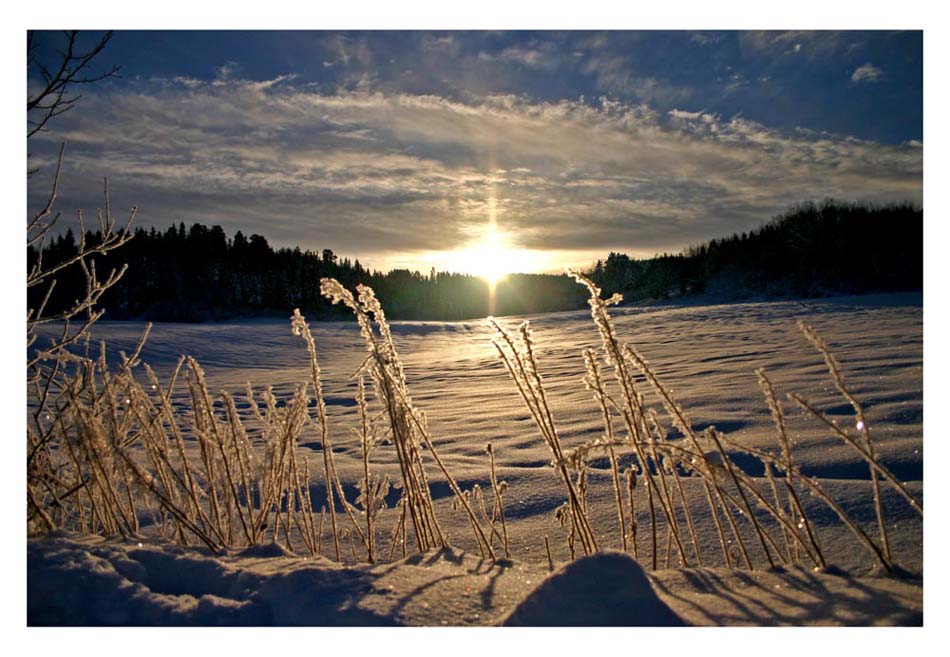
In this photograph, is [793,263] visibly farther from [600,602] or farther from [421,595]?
[421,595]

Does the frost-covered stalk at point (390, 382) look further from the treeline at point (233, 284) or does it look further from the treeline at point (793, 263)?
the treeline at point (233, 284)

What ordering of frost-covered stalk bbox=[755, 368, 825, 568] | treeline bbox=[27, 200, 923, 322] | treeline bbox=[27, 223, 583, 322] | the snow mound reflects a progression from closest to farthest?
the snow mound
frost-covered stalk bbox=[755, 368, 825, 568]
treeline bbox=[27, 200, 923, 322]
treeline bbox=[27, 223, 583, 322]

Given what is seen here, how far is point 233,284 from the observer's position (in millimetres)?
21031

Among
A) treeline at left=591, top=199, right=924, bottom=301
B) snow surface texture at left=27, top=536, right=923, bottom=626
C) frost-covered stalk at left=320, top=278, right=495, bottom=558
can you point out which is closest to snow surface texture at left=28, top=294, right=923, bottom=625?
snow surface texture at left=27, top=536, right=923, bottom=626

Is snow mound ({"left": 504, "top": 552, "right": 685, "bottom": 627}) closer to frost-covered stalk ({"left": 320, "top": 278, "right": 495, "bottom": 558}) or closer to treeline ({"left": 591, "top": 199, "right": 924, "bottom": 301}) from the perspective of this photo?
frost-covered stalk ({"left": 320, "top": 278, "right": 495, "bottom": 558})

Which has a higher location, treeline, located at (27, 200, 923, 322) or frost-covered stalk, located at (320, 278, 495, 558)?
treeline, located at (27, 200, 923, 322)

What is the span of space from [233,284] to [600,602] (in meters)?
22.1

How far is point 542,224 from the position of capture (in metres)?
3.05

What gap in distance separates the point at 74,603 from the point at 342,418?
4.09 m

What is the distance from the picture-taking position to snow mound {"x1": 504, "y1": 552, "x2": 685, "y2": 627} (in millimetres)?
1179

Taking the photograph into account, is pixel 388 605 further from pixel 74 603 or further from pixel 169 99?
pixel 169 99

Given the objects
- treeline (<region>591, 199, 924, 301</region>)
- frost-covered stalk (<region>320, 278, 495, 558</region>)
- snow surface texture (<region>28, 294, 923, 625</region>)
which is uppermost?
treeline (<region>591, 199, 924, 301</region>)

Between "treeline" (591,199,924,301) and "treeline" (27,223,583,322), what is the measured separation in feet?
10.2
